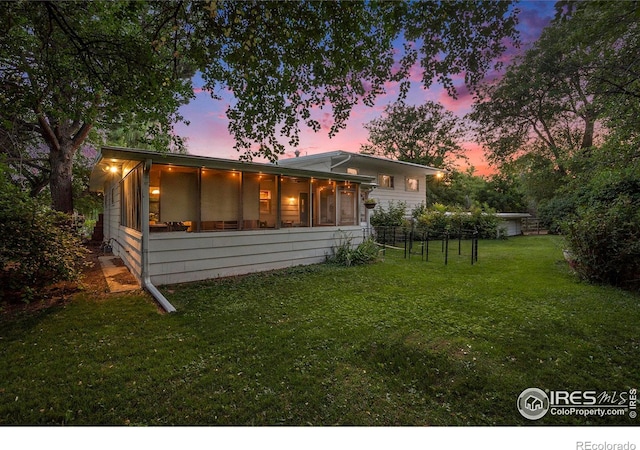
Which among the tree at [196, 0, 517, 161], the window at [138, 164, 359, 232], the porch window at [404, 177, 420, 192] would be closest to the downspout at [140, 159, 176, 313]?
the window at [138, 164, 359, 232]

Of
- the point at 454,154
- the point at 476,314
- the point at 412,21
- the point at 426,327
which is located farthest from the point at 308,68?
the point at 454,154

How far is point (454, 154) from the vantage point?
21.8 m

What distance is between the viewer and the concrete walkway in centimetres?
536

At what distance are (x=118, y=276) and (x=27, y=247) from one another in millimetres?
2407

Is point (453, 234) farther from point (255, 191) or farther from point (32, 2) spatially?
point (32, 2)

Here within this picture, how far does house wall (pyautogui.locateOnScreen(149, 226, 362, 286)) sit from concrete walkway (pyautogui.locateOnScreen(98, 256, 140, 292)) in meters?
0.55

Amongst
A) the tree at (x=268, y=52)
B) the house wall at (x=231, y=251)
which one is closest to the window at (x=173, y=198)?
the house wall at (x=231, y=251)

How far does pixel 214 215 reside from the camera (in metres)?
6.05

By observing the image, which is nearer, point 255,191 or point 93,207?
point 255,191

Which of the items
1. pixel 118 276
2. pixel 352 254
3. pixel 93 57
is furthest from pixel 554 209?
pixel 93 57

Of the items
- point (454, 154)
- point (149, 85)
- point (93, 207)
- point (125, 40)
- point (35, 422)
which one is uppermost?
point (454, 154)

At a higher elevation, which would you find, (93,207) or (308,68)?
(308,68)

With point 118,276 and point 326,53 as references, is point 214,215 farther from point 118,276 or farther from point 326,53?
point 326,53

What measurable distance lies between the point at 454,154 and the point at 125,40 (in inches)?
878
